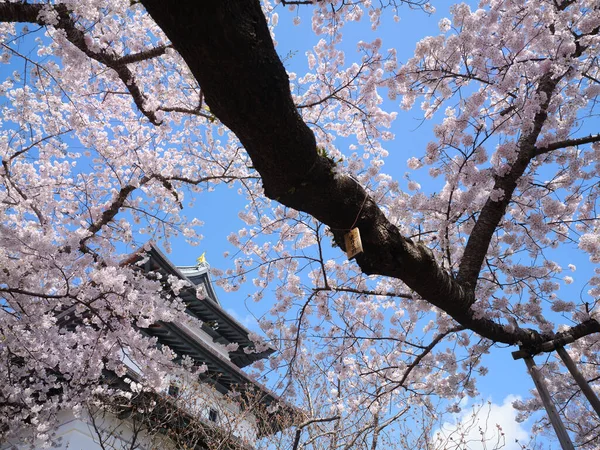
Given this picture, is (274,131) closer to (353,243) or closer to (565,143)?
(353,243)

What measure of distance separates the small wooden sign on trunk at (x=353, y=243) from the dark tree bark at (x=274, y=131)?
0.16 ft

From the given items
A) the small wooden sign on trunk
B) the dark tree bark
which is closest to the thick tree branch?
the dark tree bark

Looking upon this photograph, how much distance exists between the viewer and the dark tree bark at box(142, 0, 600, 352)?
1.74 metres

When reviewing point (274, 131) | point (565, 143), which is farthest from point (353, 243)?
point (565, 143)

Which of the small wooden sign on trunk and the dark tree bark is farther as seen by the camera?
the small wooden sign on trunk

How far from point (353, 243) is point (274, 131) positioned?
3.29 ft

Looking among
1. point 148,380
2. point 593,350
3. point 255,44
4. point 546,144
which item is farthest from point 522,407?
point 255,44

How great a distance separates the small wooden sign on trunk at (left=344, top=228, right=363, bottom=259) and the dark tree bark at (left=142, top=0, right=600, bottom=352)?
5cm

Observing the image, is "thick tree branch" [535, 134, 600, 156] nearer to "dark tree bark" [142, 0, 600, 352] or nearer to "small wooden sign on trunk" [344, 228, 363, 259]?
"dark tree bark" [142, 0, 600, 352]

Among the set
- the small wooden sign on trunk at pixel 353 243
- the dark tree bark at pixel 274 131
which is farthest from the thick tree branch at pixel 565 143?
the small wooden sign on trunk at pixel 353 243

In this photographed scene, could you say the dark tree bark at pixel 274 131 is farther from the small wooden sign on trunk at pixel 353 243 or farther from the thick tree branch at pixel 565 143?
the thick tree branch at pixel 565 143

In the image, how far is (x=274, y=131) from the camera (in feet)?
7.05

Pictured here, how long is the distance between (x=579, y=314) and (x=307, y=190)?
4014 millimetres

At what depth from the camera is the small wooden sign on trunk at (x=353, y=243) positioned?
2.76m
